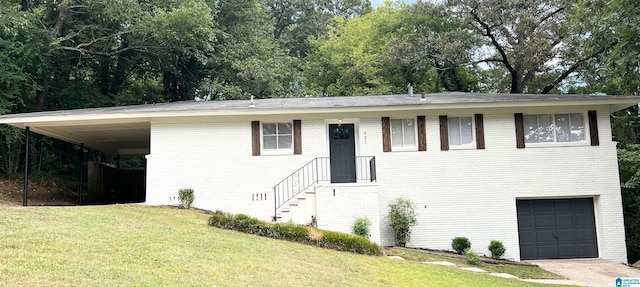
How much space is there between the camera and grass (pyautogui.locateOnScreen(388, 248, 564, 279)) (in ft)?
34.0

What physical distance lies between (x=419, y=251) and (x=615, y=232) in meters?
5.53

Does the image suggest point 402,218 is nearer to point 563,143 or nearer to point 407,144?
point 407,144

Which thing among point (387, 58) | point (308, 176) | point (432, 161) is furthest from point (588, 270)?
point (387, 58)

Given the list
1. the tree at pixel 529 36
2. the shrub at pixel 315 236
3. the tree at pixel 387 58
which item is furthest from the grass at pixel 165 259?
the tree at pixel 387 58

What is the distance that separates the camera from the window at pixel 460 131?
13.9 m

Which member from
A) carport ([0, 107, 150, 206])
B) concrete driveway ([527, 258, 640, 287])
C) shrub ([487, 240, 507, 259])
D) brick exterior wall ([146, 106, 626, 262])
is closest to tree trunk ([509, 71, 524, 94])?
brick exterior wall ([146, 106, 626, 262])

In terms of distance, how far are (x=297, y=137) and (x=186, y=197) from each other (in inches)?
134

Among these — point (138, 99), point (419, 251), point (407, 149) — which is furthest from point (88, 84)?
point (419, 251)

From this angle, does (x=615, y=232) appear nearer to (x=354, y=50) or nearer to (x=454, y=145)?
(x=454, y=145)

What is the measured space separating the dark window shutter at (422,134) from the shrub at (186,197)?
20.9 feet

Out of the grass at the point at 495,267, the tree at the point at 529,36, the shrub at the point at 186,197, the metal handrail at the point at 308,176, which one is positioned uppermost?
the tree at the point at 529,36

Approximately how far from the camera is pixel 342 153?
1402 centimetres

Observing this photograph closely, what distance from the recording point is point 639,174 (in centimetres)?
1444

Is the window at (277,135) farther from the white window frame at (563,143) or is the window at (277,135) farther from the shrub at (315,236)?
the white window frame at (563,143)
